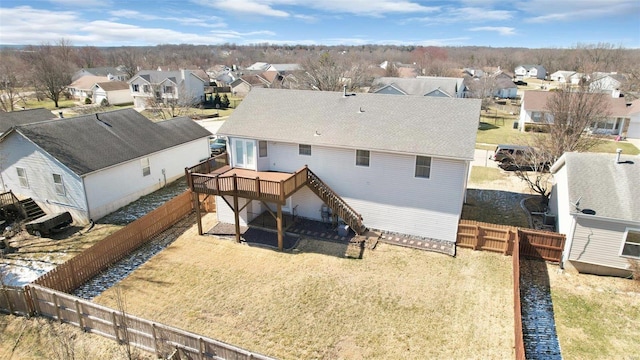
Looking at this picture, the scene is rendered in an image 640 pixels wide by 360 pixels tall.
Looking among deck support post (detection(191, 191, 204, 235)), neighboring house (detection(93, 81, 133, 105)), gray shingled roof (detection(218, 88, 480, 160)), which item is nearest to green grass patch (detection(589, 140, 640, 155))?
gray shingled roof (detection(218, 88, 480, 160))

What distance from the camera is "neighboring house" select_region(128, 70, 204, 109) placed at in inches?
2665

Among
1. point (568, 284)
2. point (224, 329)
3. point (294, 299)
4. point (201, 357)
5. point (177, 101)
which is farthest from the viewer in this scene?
point (177, 101)

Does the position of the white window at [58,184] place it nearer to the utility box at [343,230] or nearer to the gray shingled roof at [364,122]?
the gray shingled roof at [364,122]

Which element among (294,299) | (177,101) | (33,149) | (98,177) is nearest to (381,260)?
(294,299)

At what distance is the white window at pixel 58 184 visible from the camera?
21.3 m

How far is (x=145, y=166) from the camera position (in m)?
25.1

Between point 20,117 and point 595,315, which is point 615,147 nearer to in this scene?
point 595,315

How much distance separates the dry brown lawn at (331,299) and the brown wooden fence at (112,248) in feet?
5.03

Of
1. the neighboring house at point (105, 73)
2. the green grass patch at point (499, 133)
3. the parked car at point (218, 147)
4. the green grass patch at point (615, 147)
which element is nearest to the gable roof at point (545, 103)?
the green grass patch at point (499, 133)

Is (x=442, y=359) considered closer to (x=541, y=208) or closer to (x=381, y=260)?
(x=381, y=260)

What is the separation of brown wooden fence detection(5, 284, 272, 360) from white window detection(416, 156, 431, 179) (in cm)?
1211

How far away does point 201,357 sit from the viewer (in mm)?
11109

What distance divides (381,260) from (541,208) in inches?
498

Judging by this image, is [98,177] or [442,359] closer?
[442,359]
